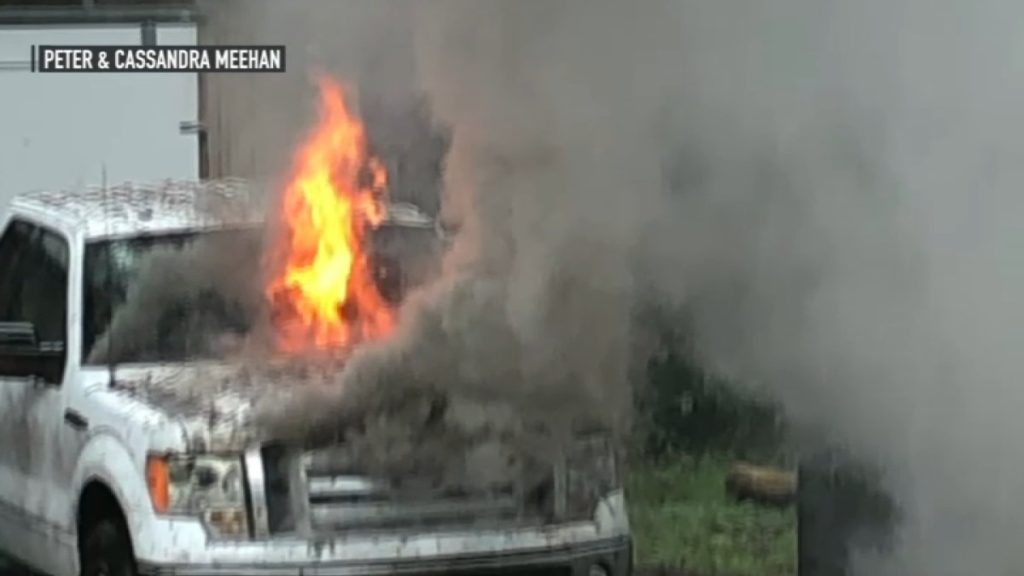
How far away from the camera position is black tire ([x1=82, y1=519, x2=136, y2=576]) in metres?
1.16

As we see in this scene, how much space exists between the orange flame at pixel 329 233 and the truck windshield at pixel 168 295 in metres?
0.03

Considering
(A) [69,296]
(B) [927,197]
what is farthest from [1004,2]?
(A) [69,296]

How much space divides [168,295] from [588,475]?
37 cm

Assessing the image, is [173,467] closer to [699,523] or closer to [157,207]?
[157,207]

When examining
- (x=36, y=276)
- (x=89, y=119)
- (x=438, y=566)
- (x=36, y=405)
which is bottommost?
(x=438, y=566)

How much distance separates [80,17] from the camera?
3.91 ft

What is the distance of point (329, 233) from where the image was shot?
3.65 feet

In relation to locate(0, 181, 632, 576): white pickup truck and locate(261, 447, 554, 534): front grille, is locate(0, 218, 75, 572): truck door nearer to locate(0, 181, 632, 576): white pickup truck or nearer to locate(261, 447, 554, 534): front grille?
locate(0, 181, 632, 576): white pickup truck

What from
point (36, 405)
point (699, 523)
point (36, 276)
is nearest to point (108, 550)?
point (36, 405)

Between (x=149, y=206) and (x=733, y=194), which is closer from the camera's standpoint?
(x=733, y=194)

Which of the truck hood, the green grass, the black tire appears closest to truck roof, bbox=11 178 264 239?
the truck hood

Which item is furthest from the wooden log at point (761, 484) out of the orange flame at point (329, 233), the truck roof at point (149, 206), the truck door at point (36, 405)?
the truck door at point (36, 405)

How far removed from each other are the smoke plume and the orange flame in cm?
5

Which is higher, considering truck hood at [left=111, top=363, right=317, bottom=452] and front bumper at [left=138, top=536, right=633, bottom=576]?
truck hood at [left=111, top=363, right=317, bottom=452]
